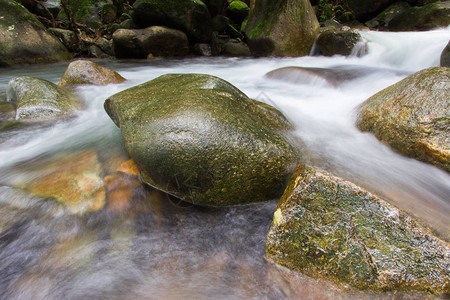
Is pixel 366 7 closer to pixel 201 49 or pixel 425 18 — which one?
pixel 425 18

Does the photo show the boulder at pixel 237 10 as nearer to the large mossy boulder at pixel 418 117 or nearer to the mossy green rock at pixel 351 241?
the large mossy boulder at pixel 418 117

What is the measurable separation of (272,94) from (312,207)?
3.76 meters

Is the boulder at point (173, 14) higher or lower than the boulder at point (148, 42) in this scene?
higher

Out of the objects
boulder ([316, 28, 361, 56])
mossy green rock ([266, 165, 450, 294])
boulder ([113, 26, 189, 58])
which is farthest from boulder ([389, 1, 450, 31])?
mossy green rock ([266, 165, 450, 294])

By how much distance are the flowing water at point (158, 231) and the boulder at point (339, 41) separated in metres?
5.61

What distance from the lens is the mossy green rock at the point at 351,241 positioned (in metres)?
1.54

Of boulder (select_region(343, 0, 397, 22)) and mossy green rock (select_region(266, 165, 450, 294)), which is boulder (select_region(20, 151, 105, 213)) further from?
boulder (select_region(343, 0, 397, 22))

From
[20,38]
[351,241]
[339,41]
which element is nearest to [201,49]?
[339,41]

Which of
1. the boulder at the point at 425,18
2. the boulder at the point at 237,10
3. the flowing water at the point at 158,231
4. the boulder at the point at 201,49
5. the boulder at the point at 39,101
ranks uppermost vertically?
the boulder at the point at 237,10

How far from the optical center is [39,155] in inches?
128

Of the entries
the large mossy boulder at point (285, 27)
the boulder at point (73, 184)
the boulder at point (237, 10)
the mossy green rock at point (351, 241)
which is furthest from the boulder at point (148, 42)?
the mossy green rock at point (351, 241)

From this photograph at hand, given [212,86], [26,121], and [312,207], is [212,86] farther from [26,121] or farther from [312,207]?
[26,121]

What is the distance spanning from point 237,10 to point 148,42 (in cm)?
645

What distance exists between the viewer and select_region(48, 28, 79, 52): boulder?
10.5m
